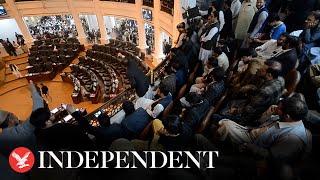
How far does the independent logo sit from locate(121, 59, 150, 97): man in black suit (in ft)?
8.17

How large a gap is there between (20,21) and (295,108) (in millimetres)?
20933

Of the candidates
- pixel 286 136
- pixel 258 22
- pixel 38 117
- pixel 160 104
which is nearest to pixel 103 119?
pixel 38 117

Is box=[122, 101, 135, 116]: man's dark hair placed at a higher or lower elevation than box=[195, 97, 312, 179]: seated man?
lower

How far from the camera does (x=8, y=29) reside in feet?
62.6

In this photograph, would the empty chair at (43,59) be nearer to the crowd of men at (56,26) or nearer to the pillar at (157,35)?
the crowd of men at (56,26)

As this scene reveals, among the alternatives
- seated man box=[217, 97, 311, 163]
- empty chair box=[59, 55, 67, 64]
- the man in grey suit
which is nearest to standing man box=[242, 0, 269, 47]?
seated man box=[217, 97, 311, 163]

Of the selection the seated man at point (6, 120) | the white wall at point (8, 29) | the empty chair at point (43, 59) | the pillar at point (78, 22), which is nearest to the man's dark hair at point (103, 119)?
the seated man at point (6, 120)

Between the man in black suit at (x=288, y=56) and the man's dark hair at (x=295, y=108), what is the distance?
5.22 ft

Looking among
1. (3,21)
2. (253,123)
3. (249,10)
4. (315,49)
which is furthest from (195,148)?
(3,21)

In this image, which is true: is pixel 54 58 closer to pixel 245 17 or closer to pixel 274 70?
pixel 245 17

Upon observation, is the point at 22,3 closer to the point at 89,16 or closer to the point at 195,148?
the point at 89,16

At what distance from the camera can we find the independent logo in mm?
3049

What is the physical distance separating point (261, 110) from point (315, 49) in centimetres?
215

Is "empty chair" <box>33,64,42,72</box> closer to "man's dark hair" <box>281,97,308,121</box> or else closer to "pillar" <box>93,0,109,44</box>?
"pillar" <box>93,0,109,44</box>
